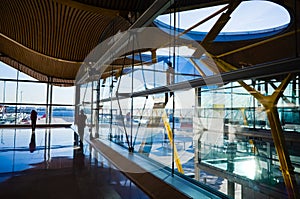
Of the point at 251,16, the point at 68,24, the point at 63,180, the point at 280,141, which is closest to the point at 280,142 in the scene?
the point at 280,141

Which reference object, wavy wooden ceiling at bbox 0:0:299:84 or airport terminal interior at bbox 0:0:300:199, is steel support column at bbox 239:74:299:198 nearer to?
airport terminal interior at bbox 0:0:300:199

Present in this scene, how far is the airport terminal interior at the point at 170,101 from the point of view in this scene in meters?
2.81

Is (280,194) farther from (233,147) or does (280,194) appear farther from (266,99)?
(233,147)

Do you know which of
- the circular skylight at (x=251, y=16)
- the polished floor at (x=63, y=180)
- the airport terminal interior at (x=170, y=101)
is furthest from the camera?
the circular skylight at (x=251, y=16)

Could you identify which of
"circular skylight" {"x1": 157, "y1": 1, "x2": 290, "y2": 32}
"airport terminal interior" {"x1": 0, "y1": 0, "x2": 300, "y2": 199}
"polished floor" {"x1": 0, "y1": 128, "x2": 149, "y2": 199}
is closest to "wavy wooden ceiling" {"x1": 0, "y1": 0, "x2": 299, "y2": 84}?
"airport terminal interior" {"x1": 0, "y1": 0, "x2": 300, "y2": 199}

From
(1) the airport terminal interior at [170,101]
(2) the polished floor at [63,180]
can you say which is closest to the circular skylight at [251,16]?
(1) the airport terminal interior at [170,101]

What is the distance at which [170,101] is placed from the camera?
4.48 m

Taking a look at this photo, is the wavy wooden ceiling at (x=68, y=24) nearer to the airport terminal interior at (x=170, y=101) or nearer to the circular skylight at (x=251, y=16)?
the airport terminal interior at (x=170, y=101)

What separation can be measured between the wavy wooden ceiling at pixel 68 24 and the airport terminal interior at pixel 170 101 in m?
0.04

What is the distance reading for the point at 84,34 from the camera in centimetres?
998

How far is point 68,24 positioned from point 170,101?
6.37 meters

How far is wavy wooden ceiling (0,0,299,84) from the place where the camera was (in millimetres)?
6410

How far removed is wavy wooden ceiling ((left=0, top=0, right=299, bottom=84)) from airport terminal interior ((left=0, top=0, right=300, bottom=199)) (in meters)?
0.04

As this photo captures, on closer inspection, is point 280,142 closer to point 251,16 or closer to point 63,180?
point 63,180
